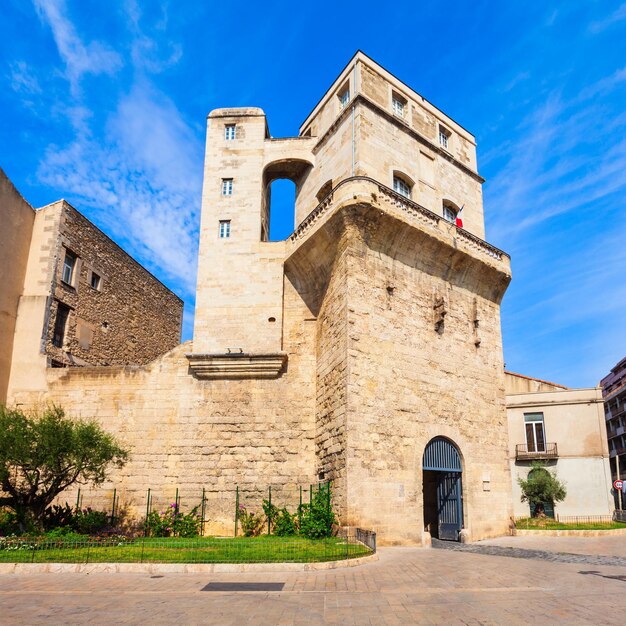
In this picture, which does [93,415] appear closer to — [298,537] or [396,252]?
[298,537]

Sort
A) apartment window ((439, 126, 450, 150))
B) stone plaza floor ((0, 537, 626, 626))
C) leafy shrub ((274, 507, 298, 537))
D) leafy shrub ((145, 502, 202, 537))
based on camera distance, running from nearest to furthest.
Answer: stone plaza floor ((0, 537, 626, 626)) < leafy shrub ((274, 507, 298, 537)) < leafy shrub ((145, 502, 202, 537)) < apartment window ((439, 126, 450, 150))

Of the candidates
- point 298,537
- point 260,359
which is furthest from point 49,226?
point 298,537

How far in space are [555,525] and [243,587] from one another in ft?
56.1

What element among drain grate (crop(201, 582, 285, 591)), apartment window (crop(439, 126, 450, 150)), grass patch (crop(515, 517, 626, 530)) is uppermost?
apartment window (crop(439, 126, 450, 150))

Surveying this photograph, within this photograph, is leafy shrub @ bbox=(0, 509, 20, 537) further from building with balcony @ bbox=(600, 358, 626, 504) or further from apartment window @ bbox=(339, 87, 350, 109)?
building with balcony @ bbox=(600, 358, 626, 504)

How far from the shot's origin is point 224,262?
18734 millimetres

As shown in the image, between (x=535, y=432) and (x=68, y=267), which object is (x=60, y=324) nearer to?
(x=68, y=267)

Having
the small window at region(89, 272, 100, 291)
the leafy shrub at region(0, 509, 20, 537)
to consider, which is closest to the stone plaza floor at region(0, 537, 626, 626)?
the leafy shrub at region(0, 509, 20, 537)

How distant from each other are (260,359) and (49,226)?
9.46 metres

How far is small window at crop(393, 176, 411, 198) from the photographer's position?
18781 millimetres

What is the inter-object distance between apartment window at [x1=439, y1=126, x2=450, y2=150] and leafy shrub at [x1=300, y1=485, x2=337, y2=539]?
14095 mm

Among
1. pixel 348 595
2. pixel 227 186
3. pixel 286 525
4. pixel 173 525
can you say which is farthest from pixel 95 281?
pixel 348 595

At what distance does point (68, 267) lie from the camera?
67.0 feet

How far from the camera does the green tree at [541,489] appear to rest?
25.0 meters
